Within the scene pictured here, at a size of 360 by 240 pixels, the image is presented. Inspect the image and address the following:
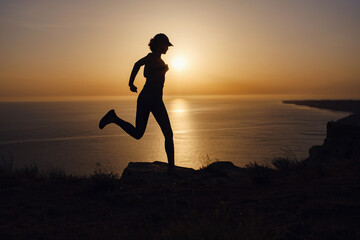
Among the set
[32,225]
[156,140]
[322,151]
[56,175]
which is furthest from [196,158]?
[32,225]

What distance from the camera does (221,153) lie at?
45344mm

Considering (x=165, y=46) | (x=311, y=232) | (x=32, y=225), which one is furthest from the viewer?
(x=165, y=46)

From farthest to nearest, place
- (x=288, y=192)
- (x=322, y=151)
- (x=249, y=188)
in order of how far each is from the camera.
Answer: (x=322, y=151)
(x=249, y=188)
(x=288, y=192)

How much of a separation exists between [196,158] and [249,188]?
39.3 metres

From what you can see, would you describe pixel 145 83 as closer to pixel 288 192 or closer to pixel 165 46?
pixel 165 46

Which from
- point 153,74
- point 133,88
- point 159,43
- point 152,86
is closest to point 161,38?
point 159,43

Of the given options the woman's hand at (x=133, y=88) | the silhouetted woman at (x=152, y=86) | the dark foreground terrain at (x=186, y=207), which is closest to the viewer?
the dark foreground terrain at (x=186, y=207)

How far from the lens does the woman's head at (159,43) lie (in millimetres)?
5332

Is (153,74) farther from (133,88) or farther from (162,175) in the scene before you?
(162,175)

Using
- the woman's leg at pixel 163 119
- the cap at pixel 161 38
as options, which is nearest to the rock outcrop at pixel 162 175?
the woman's leg at pixel 163 119

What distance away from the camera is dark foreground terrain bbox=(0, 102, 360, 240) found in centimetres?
300

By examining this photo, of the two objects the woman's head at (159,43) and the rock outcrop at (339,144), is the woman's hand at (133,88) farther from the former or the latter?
the rock outcrop at (339,144)

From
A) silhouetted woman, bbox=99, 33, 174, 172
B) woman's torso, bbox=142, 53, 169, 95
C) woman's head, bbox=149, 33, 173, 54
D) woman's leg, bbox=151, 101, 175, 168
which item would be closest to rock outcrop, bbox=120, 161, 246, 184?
woman's leg, bbox=151, 101, 175, 168

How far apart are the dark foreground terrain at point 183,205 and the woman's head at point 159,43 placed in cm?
239
